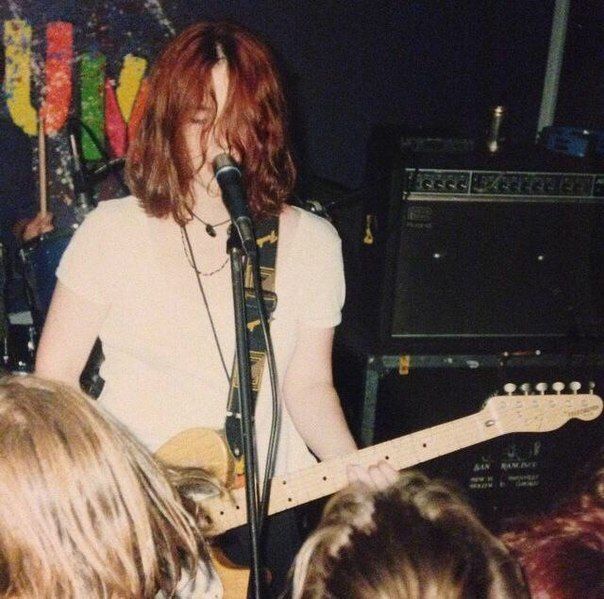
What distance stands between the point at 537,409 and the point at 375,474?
451 millimetres

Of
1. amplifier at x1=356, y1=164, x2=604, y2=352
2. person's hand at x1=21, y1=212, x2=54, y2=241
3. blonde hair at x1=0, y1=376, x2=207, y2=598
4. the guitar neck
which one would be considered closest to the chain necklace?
the guitar neck

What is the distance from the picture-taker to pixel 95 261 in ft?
4.99

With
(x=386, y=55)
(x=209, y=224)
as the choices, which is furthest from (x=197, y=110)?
(x=386, y=55)

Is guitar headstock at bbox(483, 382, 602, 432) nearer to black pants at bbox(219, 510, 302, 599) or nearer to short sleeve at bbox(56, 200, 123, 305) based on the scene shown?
black pants at bbox(219, 510, 302, 599)

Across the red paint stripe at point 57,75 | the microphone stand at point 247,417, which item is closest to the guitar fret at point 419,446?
the microphone stand at point 247,417

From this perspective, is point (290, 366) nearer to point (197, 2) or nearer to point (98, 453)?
point (98, 453)

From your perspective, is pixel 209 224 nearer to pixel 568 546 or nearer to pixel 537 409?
pixel 537 409

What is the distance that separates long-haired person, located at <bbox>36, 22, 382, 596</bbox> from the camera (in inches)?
59.7

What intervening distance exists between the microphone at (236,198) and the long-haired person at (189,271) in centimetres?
30

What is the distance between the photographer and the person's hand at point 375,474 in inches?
55.1

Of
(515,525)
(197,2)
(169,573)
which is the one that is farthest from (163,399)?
(197,2)

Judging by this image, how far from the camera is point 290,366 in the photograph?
1.70m

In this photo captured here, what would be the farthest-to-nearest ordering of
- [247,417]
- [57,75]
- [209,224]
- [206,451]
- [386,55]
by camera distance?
[386,55] → [57,75] → [209,224] → [206,451] → [247,417]

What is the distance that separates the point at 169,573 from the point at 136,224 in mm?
767
